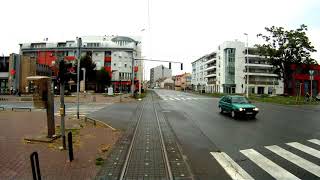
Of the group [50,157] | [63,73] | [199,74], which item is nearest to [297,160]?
[50,157]

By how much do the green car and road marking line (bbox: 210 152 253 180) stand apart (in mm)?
11405

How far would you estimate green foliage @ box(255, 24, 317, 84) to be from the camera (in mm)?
58438

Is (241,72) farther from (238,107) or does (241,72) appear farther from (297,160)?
(297,160)

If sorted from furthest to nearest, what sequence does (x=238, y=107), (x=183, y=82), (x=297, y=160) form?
(x=183, y=82)
(x=238, y=107)
(x=297, y=160)

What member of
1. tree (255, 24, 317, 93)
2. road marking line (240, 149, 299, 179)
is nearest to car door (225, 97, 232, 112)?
road marking line (240, 149, 299, 179)

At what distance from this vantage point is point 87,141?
39.4 feet

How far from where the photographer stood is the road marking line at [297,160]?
317 inches

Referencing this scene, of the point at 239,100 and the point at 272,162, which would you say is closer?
the point at 272,162

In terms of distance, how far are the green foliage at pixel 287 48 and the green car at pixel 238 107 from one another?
39421mm

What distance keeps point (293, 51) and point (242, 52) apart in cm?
4077

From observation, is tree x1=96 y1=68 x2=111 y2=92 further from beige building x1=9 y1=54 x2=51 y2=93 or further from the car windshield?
the car windshield

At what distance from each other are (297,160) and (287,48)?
54584mm

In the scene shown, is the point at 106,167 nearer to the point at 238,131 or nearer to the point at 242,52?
the point at 238,131

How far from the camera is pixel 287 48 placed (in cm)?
5950
